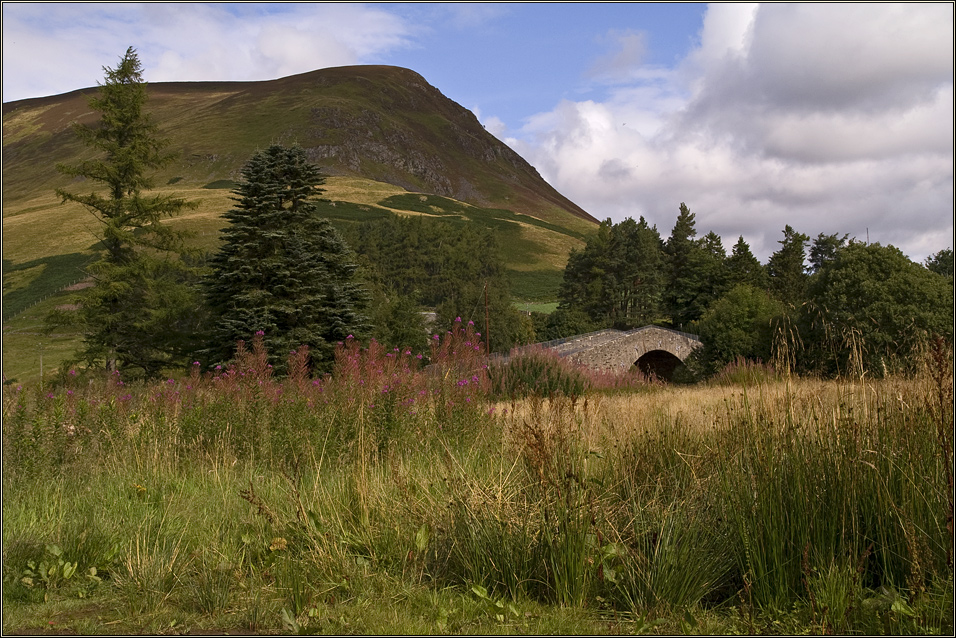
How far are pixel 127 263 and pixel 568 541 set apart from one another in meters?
25.7

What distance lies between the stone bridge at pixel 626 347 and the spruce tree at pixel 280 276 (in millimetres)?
11045

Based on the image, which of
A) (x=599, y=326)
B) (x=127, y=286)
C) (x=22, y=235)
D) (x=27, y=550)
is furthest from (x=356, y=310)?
(x=22, y=235)

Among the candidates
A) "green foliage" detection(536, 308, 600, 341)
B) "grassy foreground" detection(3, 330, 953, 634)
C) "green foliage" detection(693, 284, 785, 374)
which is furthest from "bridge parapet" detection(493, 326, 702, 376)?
"grassy foreground" detection(3, 330, 953, 634)

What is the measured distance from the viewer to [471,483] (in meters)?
4.48

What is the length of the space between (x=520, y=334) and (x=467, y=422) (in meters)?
45.9

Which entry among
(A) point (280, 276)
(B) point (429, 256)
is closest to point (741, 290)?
(A) point (280, 276)

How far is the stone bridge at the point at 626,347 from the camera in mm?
34062

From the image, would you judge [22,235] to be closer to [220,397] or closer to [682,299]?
[682,299]

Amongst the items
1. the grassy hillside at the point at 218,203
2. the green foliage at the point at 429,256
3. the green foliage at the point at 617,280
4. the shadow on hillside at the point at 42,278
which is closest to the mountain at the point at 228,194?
the grassy hillside at the point at 218,203

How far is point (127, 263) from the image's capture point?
25219mm

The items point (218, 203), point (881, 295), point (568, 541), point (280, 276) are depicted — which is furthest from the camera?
point (218, 203)

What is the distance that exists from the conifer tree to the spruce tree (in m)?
2.31

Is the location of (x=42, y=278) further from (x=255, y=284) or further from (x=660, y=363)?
(x=660, y=363)

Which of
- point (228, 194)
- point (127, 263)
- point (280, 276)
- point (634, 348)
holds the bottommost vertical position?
point (634, 348)
